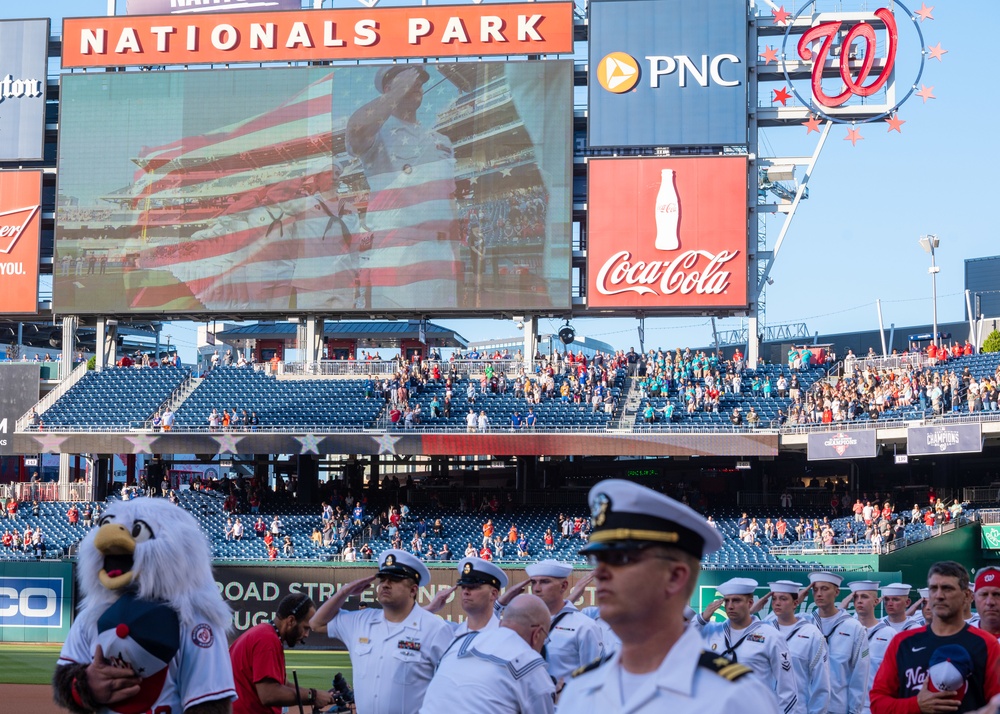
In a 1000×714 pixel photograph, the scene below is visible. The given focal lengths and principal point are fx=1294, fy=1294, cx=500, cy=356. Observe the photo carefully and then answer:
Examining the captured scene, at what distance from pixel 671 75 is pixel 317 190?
1038 cm

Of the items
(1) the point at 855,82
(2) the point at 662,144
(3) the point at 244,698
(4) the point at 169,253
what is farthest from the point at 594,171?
(3) the point at 244,698

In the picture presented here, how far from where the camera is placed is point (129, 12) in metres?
39.4

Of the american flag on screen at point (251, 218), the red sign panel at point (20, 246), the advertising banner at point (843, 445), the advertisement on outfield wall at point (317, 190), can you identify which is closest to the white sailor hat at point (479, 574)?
the advertising banner at point (843, 445)

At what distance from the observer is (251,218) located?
3666 centimetres

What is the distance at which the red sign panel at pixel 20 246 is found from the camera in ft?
125

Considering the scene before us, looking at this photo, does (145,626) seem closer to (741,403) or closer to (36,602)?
(36,602)

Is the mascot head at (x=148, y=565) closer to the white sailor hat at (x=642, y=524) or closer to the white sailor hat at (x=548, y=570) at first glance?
the white sailor hat at (x=642, y=524)

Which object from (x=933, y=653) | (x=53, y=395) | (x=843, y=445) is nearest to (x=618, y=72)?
(x=843, y=445)

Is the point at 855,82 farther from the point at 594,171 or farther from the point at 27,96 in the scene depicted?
the point at 27,96

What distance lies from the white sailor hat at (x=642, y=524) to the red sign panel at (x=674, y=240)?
3199cm

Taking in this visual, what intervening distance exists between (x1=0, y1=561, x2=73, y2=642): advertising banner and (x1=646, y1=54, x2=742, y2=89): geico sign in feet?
66.1

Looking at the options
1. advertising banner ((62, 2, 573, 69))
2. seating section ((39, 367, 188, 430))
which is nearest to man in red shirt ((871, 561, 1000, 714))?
seating section ((39, 367, 188, 430))

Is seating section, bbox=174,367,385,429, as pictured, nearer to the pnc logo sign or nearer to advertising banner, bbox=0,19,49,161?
advertising banner, bbox=0,19,49,161

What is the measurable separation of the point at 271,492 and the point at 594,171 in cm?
1288
